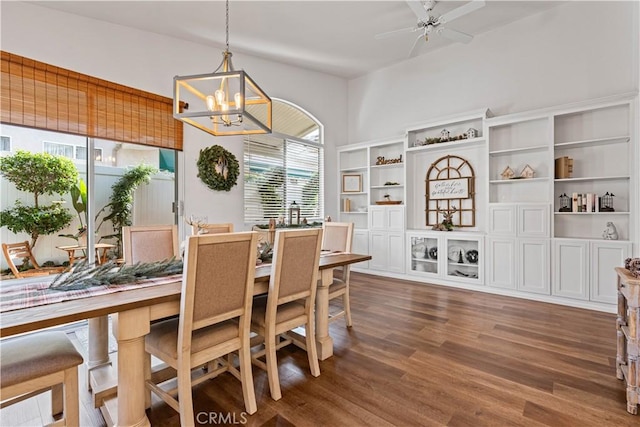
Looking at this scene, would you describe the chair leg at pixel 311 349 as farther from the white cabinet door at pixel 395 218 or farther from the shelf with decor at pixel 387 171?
the shelf with decor at pixel 387 171

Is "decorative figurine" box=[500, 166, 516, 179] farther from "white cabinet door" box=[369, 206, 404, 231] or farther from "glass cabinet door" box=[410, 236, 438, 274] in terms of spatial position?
"white cabinet door" box=[369, 206, 404, 231]

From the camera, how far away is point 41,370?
1.35 m

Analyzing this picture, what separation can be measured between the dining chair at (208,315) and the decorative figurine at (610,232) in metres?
4.16

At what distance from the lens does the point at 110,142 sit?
3.62 meters

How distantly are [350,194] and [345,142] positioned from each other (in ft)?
3.64

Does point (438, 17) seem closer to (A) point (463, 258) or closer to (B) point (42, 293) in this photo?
(A) point (463, 258)

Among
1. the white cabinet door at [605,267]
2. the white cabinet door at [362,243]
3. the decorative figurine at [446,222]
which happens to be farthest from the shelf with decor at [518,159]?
the white cabinet door at [362,243]

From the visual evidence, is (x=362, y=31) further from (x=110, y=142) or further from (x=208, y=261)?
(x=208, y=261)

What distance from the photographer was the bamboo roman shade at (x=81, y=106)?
2863 mm

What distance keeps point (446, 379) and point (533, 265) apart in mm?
2618

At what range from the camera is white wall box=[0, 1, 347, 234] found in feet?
10.5

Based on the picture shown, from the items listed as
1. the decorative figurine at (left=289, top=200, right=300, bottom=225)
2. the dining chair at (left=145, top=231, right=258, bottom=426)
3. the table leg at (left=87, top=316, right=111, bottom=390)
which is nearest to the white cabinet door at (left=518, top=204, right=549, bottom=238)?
the decorative figurine at (left=289, top=200, right=300, bottom=225)

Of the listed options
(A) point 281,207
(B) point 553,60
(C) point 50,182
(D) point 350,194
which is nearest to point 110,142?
(C) point 50,182

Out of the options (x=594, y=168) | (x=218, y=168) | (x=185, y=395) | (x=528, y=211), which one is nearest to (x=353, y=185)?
(x=218, y=168)
